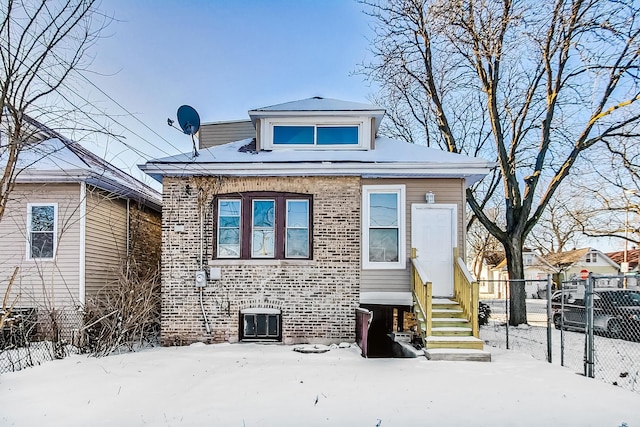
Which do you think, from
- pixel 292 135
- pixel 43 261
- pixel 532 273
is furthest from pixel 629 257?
pixel 43 261

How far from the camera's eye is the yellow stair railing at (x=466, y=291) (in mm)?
8539

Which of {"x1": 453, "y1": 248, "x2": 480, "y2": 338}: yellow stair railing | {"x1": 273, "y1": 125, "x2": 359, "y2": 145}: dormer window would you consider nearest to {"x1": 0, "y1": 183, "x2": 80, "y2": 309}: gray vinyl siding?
{"x1": 273, "y1": 125, "x2": 359, "y2": 145}: dormer window

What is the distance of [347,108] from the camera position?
35.7ft

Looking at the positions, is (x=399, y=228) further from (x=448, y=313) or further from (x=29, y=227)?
(x=29, y=227)

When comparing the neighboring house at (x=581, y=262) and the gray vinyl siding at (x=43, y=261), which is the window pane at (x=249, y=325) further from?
the neighboring house at (x=581, y=262)

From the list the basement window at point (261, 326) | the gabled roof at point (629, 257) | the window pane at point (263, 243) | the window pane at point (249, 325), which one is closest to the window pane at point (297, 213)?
the window pane at point (263, 243)

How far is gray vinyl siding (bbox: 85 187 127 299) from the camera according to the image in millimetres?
10633

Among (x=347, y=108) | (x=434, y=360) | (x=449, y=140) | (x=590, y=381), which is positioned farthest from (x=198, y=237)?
(x=449, y=140)

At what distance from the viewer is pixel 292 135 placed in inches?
430

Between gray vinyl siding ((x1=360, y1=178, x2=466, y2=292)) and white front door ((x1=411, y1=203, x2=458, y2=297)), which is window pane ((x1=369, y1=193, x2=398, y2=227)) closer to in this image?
gray vinyl siding ((x1=360, y1=178, x2=466, y2=292))

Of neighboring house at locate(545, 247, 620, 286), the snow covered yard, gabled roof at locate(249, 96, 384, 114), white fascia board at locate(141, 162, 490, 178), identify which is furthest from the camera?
neighboring house at locate(545, 247, 620, 286)

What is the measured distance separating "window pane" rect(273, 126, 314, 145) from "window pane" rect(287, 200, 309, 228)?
1.67m

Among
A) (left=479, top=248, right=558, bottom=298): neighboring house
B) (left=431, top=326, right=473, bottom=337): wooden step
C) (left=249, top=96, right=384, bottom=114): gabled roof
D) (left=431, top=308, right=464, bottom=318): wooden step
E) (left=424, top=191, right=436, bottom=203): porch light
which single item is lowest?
(left=479, top=248, right=558, bottom=298): neighboring house

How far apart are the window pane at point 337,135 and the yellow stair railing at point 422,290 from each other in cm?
303
